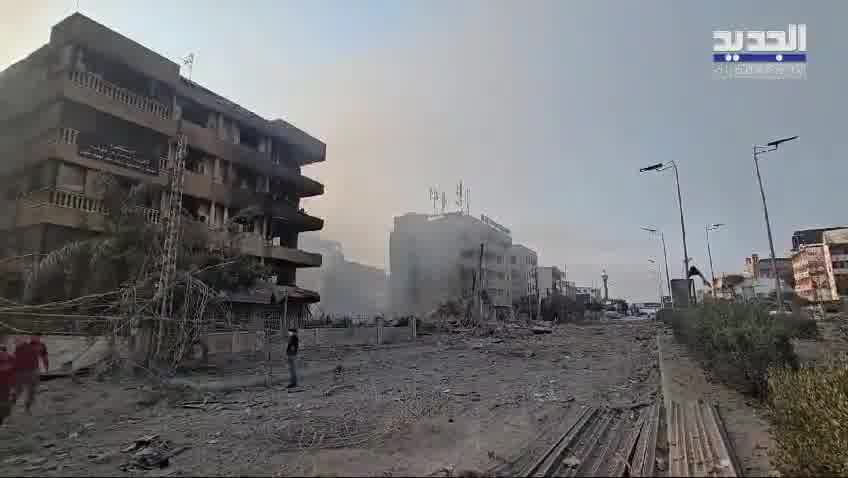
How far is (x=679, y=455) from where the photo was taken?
17.0 feet

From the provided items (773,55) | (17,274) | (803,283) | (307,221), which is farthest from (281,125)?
(803,283)

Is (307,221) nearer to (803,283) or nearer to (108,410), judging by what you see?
(108,410)

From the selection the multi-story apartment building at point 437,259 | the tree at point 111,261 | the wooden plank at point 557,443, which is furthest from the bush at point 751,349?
the multi-story apartment building at point 437,259

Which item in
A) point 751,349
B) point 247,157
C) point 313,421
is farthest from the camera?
point 247,157

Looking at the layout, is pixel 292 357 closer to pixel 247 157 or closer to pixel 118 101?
pixel 118 101

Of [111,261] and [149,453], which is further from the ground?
[111,261]

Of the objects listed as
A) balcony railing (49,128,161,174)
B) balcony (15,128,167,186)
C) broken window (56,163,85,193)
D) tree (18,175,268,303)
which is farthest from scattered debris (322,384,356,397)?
balcony railing (49,128,161,174)

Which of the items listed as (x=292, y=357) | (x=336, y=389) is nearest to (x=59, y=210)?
(x=292, y=357)

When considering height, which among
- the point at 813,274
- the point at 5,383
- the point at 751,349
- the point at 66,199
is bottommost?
the point at 5,383

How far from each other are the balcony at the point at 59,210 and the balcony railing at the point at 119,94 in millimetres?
4797

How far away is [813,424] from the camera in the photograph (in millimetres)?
4875

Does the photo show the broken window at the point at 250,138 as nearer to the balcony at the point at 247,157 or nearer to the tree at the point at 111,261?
the balcony at the point at 247,157

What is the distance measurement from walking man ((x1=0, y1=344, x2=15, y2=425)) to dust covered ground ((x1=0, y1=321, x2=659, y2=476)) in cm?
39

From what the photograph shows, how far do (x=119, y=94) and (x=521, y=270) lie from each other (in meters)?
67.3
